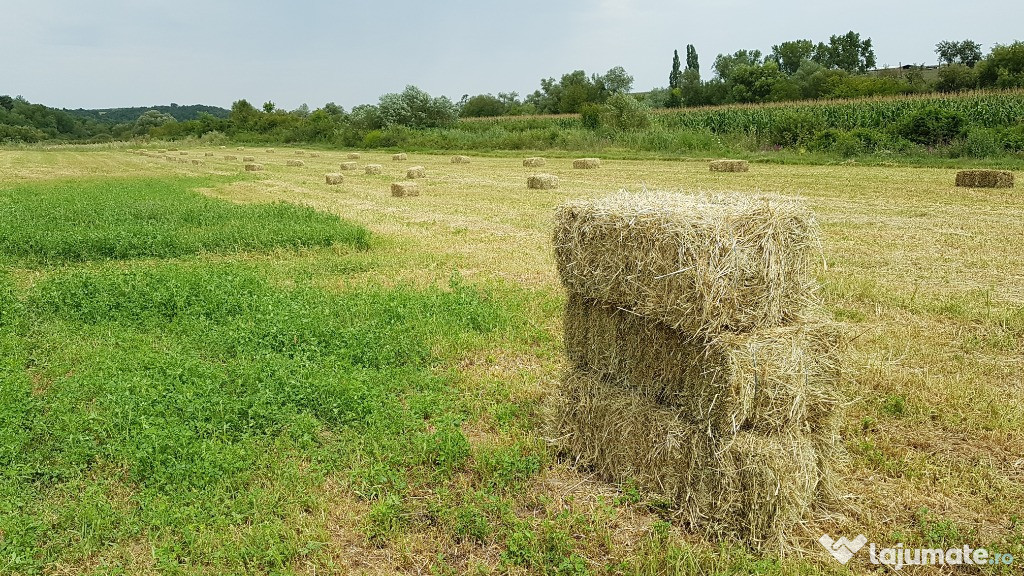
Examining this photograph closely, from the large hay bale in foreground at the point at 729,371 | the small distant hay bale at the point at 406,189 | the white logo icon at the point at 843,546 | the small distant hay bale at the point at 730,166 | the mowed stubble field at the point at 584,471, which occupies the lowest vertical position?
the white logo icon at the point at 843,546

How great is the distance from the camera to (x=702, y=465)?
3.76 metres

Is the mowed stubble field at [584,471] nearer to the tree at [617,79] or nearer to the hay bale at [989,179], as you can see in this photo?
the hay bale at [989,179]

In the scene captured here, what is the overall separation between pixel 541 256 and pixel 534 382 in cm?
517

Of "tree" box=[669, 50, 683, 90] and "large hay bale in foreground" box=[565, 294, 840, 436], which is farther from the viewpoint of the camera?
"tree" box=[669, 50, 683, 90]

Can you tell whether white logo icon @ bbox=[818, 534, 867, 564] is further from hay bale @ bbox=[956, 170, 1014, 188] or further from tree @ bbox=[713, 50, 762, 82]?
tree @ bbox=[713, 50, 762, 82]

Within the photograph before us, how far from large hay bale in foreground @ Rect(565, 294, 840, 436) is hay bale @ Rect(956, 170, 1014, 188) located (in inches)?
650

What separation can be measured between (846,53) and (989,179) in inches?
3878

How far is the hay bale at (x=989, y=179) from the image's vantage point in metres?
16.6

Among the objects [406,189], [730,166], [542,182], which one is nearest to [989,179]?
[730,166]

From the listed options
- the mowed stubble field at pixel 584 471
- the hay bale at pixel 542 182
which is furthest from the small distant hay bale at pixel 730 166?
the mowed stubble field at pixel 584 471

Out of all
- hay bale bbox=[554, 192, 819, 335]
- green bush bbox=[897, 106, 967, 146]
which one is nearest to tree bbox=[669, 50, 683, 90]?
green bush bbox=[897, 106, 967, 146]

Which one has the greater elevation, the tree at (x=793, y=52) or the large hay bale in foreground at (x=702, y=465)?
the tree at (x=793, y=52)

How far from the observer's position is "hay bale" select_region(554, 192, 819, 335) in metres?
3.60

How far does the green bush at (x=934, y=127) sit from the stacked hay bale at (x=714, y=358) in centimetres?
2678
